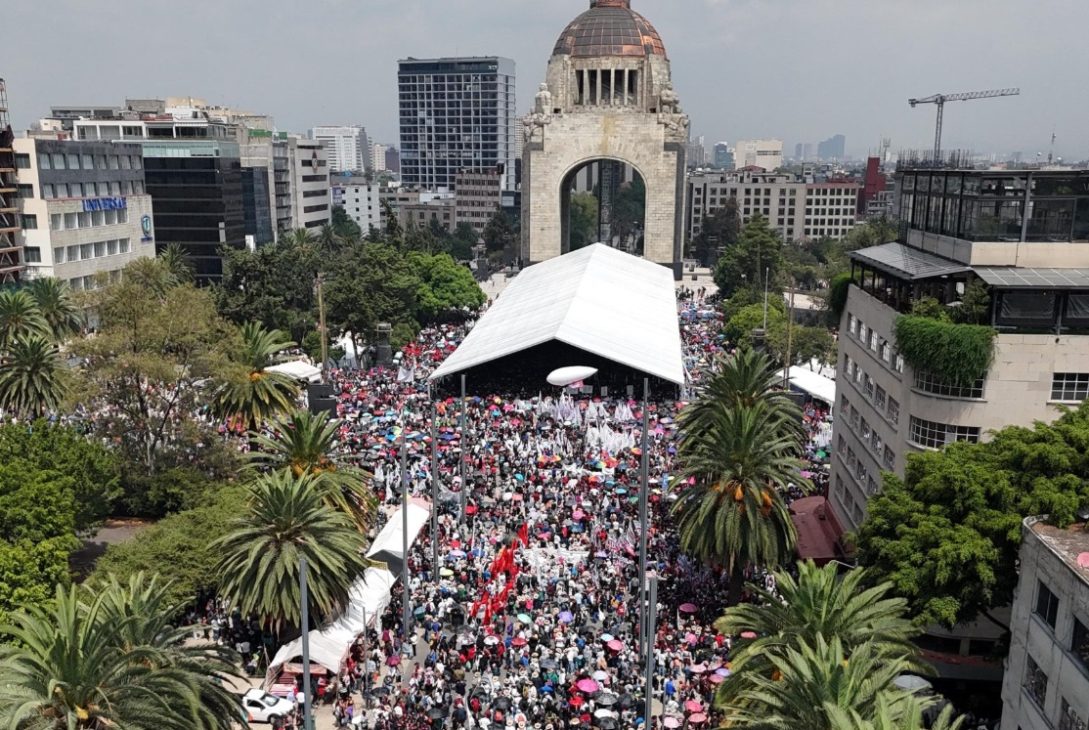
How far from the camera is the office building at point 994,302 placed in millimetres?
29609

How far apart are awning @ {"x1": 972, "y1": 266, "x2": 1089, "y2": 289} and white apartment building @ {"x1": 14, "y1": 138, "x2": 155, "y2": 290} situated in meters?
56.4

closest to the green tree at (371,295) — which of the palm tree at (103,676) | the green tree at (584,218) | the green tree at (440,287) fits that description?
the green tree at (440,287)

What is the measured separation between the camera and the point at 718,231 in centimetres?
15000

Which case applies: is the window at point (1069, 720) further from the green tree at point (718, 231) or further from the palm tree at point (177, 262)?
the green tree at point (718, 231)

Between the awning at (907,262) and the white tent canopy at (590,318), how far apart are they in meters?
13.9

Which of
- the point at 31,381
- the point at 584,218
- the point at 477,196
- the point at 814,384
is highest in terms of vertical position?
the point at 477,196

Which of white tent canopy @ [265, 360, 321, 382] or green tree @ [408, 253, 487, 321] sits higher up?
green tree @ [408, 253, 487, 321]

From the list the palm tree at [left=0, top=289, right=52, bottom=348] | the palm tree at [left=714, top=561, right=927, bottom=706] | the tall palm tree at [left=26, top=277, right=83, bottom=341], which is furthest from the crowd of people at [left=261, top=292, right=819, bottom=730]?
the tall palm tree at [left=26, top=277, right=83, bottom=341]

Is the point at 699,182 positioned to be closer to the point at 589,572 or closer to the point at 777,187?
the point at 777,187

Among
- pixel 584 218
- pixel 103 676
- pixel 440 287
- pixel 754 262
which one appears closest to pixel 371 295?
pixel 440 287

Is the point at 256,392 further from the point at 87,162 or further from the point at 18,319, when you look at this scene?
the point at 87,162

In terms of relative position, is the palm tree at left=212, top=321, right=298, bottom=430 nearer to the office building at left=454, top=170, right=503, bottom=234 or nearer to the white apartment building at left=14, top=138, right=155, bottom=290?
the white apartment building at left=14, top=138, right=155, bottom=290

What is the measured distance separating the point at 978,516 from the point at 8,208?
70100 mm

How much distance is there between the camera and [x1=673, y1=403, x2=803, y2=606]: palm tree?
3114 centimetres
